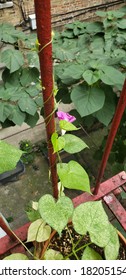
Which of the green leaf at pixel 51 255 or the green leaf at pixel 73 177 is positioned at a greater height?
the green leaf at pixel 73 177

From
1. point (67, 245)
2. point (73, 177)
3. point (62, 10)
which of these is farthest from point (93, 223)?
point (62, 10)

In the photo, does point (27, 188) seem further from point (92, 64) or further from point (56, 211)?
point (56, 211)

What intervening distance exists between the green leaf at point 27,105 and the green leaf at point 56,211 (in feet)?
2.38

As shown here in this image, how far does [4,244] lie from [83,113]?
607 mm

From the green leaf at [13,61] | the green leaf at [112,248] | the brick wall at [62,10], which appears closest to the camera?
the green leaf at [112,248]

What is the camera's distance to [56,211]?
1.94 ft

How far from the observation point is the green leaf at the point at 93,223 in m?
0.58

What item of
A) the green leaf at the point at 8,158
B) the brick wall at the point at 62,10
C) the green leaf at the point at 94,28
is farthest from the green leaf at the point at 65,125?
the brick wall at the point at 62,10

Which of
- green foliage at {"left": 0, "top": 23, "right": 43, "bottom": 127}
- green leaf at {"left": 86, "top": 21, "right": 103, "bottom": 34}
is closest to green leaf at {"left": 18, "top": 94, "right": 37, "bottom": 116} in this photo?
green foliage at {"left": 0, "top": 23, "right": 43, "bottom": 127}

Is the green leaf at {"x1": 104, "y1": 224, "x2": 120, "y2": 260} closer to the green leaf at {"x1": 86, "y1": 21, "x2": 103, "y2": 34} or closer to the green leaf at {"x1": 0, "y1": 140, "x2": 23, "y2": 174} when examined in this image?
the green leaf at {"x1": 0, "y1": 140, "x2": 23, "y2": 174}

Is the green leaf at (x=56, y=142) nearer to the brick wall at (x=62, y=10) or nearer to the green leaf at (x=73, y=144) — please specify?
the green leaf at (x=73, y=144)

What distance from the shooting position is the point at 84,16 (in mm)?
3264

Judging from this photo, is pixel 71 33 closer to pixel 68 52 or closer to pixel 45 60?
pixel 68 52
